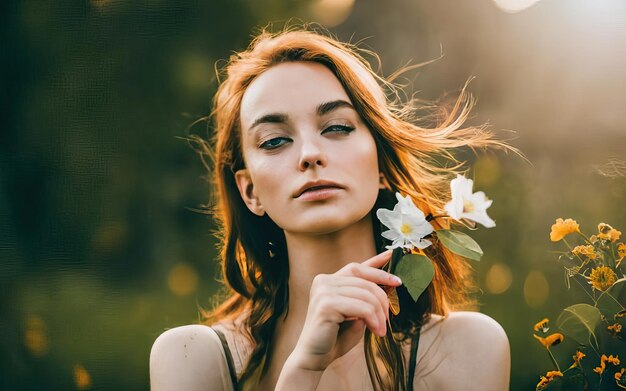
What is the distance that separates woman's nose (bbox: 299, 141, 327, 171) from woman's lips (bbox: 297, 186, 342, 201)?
0.14 feet

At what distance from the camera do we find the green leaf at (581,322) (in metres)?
1.34

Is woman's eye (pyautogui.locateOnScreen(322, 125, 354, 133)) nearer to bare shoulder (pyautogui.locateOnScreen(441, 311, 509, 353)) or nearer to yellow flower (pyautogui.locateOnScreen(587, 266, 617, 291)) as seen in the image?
bare shoulder (pyautogui.locateOnScreen(441, 311, 509, 353))

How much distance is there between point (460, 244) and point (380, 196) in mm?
292

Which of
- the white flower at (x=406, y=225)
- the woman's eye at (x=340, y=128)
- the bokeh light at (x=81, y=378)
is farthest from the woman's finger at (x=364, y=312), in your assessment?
the bokeh light at (x=81, y=378)

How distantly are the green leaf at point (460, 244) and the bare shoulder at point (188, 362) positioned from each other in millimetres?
518

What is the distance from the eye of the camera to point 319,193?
4.25ft

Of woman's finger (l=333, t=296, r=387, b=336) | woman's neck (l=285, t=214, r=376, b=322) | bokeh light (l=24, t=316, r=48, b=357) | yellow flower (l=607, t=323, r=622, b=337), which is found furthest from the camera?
bokeh light (l=24, t=316, r=48, b=357)

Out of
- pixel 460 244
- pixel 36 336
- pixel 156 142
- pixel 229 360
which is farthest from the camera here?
pixel 156 142

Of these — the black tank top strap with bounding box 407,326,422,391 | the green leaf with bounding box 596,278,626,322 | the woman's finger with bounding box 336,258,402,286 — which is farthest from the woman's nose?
the green leaf with bounding box 596,278,626,322

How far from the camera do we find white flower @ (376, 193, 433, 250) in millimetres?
1173

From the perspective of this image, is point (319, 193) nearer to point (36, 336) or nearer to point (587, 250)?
point (587, 250)

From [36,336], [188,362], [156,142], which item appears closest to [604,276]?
[188,362]

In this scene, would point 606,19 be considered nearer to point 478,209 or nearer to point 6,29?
point 478,209

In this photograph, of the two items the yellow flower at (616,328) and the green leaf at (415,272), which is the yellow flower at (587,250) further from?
the green leaf at (415,272)
